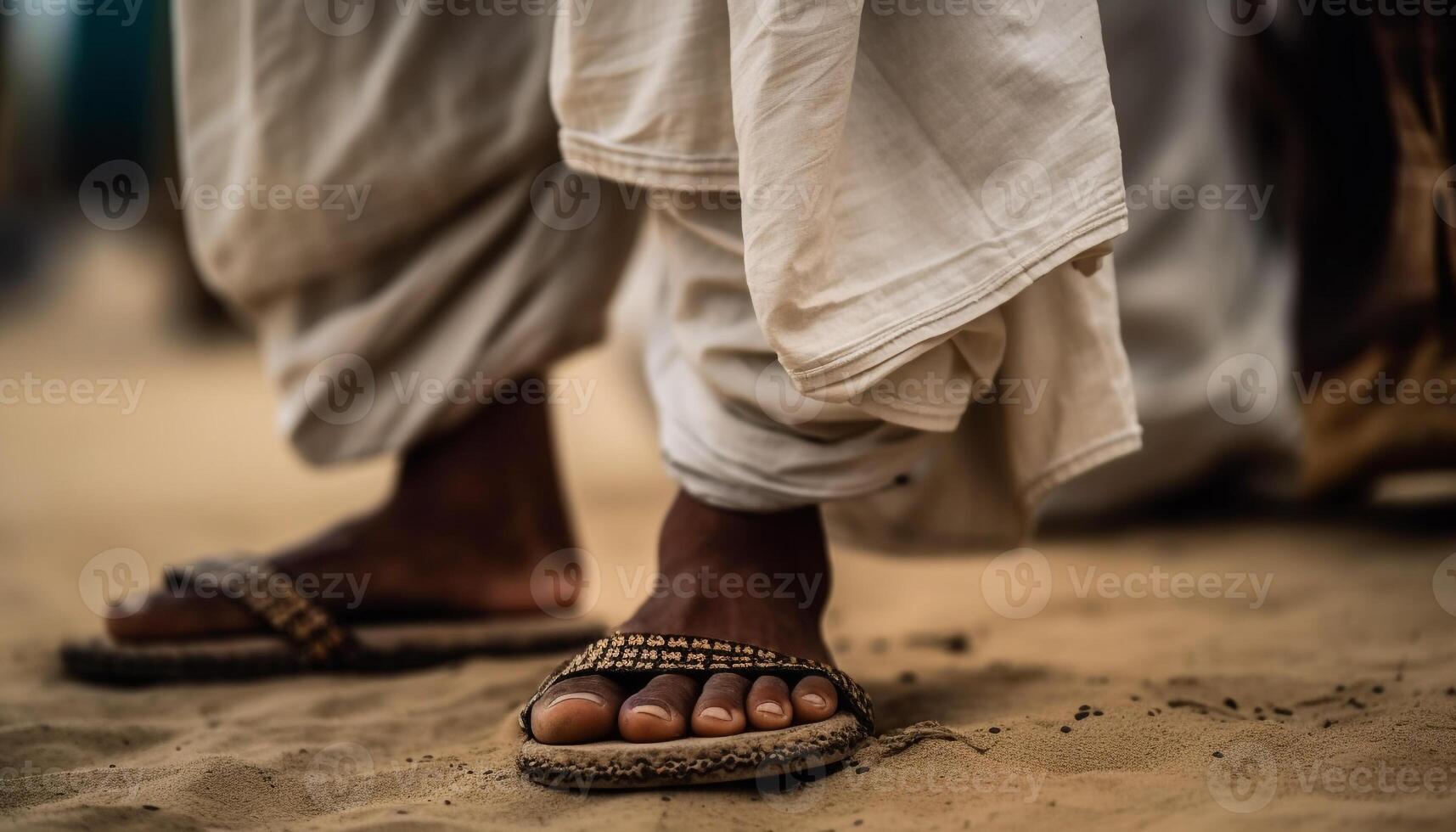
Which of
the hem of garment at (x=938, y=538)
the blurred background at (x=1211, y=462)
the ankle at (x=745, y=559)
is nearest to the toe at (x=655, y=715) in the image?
the ankle at (x=745, y=559)

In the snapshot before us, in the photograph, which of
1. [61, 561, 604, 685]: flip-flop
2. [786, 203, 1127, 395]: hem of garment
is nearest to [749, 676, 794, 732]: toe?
[786, 203, 1127, 395]: hem of garment

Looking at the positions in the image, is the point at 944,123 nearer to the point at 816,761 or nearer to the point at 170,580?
the point at 816,761

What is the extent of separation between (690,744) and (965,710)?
1.12 ft

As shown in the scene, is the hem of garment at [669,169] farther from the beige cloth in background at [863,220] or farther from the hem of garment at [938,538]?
the hem of garment at [938,538]

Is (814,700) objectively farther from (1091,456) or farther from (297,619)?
(297,619)

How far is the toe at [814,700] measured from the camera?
3.30 ft

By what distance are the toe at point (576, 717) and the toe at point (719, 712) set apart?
0.25 ft

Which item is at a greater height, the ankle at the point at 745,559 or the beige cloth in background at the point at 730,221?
the beige cloth in background at the point at 730,221

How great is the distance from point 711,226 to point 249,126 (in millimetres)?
756

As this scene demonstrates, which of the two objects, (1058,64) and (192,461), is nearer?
(1058,64)

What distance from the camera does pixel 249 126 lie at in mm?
1496

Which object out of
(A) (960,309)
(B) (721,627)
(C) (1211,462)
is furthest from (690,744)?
(C) (1211,462)

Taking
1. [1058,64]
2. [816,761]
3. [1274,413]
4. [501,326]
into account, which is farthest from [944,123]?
[1274,413]

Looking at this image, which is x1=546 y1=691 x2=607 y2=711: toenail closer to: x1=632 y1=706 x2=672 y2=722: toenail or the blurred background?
x1=632 y1=706 x2=672 y2=722: toenail
